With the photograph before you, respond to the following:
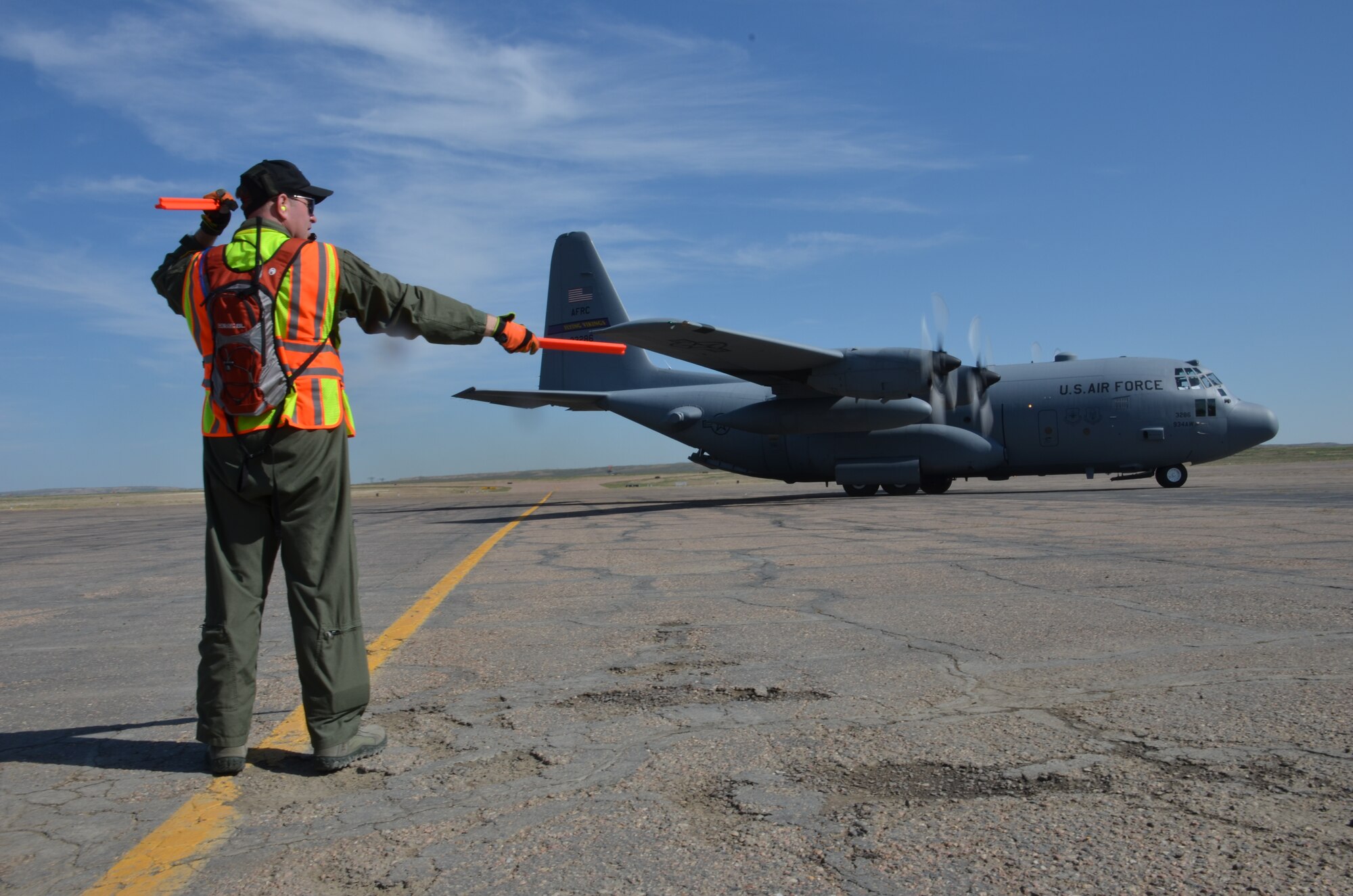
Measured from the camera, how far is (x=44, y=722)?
364cm

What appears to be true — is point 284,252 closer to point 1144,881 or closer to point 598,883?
point 598,883

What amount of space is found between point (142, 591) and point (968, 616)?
6.60 meters

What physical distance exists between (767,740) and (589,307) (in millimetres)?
20885

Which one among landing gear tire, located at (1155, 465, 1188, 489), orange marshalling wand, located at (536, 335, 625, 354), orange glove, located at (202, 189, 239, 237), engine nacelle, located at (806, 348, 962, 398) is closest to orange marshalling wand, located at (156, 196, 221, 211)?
orange glove, located at (202, 189, 239, 237)

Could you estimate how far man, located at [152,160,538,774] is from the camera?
3049 mm

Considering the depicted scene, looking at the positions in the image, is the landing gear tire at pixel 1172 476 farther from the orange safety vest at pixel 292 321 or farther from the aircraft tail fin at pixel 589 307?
the orange safety vest at pixel 292 321

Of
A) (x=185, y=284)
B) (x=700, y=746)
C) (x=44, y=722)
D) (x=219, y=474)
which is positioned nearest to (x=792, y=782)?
(x=700, y=746)

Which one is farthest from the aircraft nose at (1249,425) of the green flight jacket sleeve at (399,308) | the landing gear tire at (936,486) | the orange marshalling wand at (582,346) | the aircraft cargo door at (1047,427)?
the green flight jacket sleeve at (399,308)

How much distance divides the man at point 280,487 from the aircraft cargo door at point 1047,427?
1880 centimetres

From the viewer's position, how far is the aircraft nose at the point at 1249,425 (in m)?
19.5

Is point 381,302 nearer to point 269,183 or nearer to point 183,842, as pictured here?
point 269,183

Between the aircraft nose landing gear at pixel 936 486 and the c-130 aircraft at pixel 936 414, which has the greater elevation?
the c-130 aircraft at pixel 936 414

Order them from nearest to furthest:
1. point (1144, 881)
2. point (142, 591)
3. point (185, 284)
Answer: point (1144, 881) → point (185, 284) → point (142, 591)

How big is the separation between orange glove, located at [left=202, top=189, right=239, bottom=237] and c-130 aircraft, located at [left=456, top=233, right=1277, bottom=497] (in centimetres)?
1453
